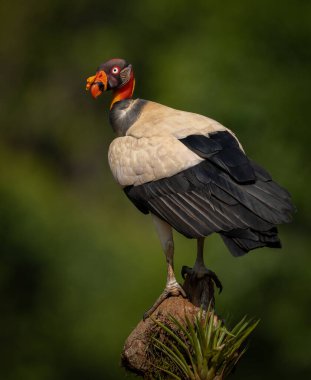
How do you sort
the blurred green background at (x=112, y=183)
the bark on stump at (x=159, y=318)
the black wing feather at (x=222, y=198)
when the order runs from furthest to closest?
1. the blurred green background at (x=112, y=183)
2. the bark on stump at (x=159, y=318)
3. the black wing feather at (x=222, y=198)

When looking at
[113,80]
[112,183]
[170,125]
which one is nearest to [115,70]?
[113,80]

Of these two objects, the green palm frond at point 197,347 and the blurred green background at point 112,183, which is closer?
the green palm frond at point 197,347

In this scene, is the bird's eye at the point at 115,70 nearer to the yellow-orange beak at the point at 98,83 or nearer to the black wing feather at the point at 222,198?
the yellow-orange beak at the point at 98,83

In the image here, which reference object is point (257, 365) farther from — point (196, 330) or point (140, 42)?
point (196, 330)

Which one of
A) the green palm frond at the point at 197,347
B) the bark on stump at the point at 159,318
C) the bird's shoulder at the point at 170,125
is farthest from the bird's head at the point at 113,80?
the green palm frond at the point at 197,347

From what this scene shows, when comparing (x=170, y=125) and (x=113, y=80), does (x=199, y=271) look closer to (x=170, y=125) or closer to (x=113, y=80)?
(x=170, y=125)

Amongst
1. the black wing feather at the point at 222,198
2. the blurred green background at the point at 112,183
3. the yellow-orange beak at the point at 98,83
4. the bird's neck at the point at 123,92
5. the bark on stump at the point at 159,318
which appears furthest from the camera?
the blurred green background at the point at 112,183

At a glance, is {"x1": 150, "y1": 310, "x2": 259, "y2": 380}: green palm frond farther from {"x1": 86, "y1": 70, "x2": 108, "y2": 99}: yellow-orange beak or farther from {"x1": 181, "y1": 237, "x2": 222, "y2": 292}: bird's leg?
{"x1": 86, "y1": 70, "x2": 108, "y2": 99}: yellow-orange beak

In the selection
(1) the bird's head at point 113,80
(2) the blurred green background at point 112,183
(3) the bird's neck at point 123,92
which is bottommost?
(2) the blurred green background at point 112,183

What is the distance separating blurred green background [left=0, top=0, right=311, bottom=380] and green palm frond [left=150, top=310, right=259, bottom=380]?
3313 mm

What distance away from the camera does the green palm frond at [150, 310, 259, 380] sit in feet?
14.4

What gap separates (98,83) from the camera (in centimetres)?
485

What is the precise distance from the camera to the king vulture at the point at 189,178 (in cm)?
438

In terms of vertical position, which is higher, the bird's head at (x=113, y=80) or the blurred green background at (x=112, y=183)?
the bird's head at (x=113, y=80)
